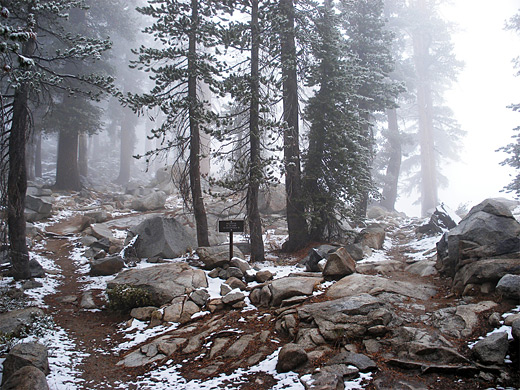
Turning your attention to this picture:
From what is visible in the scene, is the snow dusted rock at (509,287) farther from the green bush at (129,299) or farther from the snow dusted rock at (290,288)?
the green bush at (129,299)

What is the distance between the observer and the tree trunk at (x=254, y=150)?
31.5 feet

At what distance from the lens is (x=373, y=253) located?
11523 millimetres

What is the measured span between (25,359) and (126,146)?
99.3ft

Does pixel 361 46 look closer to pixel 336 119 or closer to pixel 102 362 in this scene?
pixel 336 119

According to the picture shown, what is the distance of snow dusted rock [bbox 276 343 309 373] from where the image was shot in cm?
454

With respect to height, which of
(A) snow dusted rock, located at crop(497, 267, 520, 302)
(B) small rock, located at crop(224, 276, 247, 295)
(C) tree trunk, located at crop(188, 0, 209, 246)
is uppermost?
(C) tree trunk, located at crop(188, 0, 209, 246)

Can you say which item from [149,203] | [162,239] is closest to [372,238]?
[162,239]

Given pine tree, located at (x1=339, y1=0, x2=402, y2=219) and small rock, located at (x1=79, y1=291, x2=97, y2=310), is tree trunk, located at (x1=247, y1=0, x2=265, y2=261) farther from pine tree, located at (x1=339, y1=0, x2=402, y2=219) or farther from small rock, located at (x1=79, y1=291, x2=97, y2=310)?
pine tree, located at (x1=339, y1=0, x2=402, y2=219)

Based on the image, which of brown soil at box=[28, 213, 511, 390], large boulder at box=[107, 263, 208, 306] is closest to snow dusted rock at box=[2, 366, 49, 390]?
brown soil at box=[28, 213, 511, 390]

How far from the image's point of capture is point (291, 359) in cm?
457

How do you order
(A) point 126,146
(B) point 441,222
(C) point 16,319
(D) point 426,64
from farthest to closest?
(A) point 126,146, (D) point 426,64, (B) point 441,222, (C) point 16,319

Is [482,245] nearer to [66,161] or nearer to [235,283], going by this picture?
[235,283]

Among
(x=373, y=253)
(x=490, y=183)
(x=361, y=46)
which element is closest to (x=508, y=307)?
(x=373, y=253)

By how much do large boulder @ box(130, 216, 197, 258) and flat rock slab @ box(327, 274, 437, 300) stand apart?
243 inches
